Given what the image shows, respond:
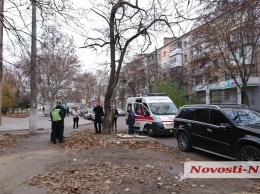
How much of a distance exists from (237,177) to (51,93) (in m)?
50.7

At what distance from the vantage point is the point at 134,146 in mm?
10898

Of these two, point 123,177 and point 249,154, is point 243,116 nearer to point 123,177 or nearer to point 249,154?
point 249,154

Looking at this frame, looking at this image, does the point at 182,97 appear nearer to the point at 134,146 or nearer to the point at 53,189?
the point at 134,146

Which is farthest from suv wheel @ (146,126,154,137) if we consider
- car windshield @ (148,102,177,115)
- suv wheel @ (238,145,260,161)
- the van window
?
suv wheel @ (238,145,260,161)

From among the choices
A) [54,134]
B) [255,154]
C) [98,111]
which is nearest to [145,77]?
[98,111]

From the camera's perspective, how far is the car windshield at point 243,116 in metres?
8.71

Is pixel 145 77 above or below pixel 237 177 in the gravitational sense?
above

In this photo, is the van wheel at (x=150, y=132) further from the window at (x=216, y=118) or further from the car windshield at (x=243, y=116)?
the car windshield at (x=243, y=116)

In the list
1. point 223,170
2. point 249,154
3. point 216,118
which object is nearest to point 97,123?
point 216,118

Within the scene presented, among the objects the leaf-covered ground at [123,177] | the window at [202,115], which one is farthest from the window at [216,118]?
the leaf-covered ground at [123,177]

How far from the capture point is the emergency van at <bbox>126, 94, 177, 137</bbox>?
15.7 meters

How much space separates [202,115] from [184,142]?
1436mm

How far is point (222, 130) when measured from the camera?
8836mm

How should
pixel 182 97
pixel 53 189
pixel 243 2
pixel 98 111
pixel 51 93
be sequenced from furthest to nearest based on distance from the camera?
pixel 51 93
pixel 182 97
pixel 98 111
pixel 243 2
pixel 53 189
